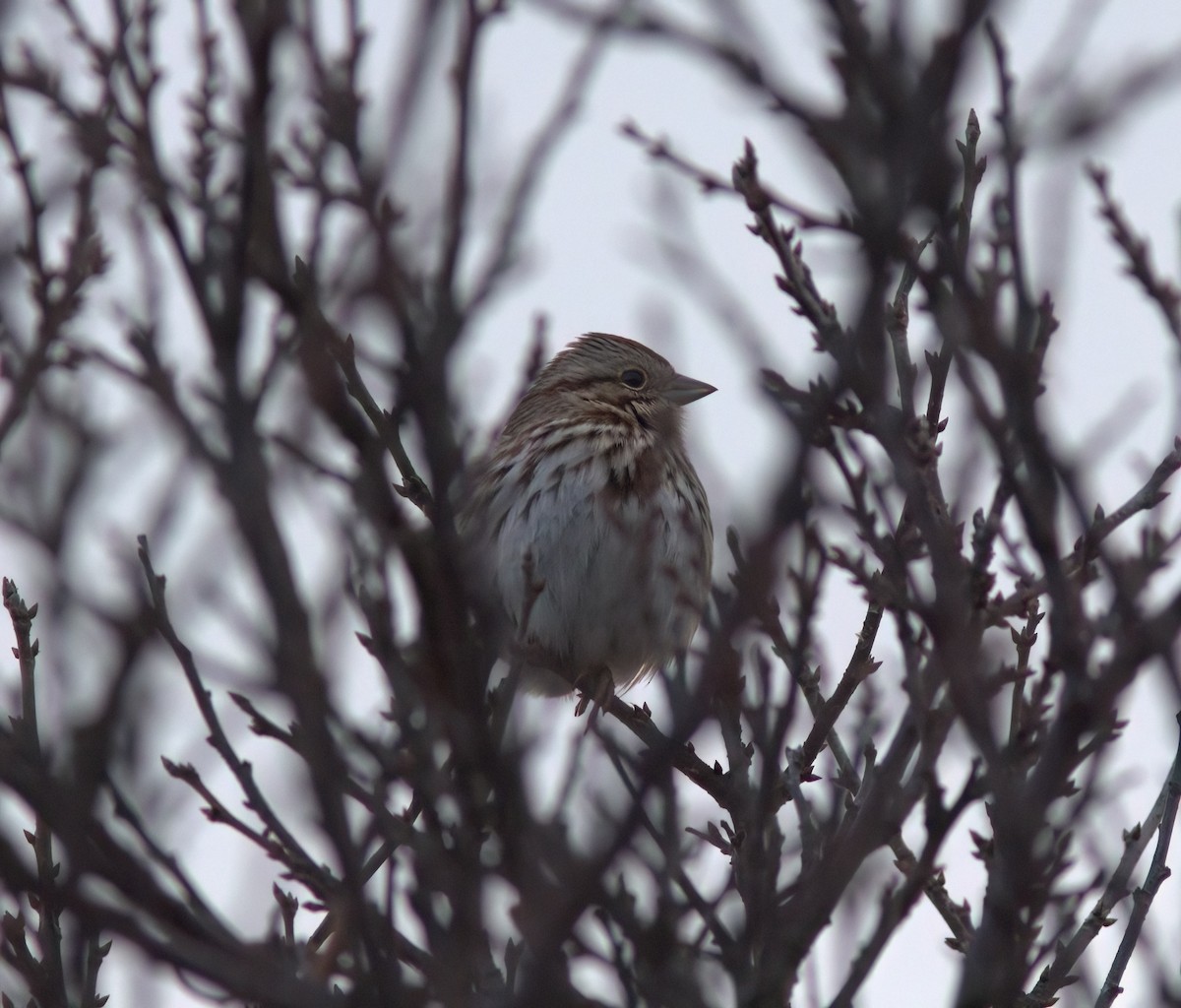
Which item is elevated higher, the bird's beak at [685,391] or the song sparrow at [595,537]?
the bird's beak at [685,391]

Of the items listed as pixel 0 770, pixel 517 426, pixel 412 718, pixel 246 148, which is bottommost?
pixel 0 770

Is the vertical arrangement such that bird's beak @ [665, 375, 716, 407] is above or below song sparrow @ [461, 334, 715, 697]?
above

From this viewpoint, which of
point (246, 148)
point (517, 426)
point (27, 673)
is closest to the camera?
point (246, 148)

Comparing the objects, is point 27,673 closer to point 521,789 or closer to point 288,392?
point 288,392

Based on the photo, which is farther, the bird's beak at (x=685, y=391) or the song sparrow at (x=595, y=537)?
the bird's beak at (x=685, y=391)

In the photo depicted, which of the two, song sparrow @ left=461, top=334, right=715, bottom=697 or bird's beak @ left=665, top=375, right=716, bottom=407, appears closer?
song sparrow @ left=461, top=334, right=715, bottom=697

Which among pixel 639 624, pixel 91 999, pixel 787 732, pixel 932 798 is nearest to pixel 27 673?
pixel 91 999
